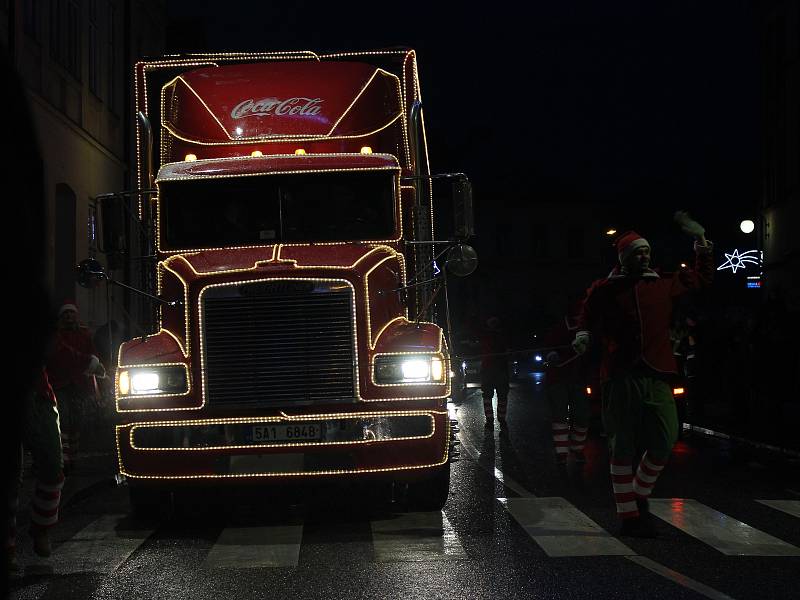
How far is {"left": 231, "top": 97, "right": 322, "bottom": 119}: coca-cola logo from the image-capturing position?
37.5 feet

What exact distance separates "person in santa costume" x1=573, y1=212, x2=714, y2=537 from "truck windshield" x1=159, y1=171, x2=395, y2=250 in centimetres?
239

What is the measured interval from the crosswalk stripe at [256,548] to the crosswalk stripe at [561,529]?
1608mm

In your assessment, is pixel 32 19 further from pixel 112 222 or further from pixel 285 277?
pixel 285 277

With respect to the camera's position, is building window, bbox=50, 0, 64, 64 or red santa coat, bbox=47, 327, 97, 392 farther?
building window, bbox=50, 0, 64, 64

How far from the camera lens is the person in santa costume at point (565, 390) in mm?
14000

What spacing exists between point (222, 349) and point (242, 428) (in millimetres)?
614

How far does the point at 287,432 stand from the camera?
946 cm

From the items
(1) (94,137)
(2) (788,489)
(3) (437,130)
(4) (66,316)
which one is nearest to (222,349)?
(4) (66,316)

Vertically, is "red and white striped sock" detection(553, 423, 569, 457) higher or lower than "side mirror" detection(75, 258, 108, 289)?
lower

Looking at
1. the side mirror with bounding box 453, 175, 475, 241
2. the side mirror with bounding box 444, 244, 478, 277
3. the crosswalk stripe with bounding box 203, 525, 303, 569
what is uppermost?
the side mirror with bounding box 453, 175, 475, 241

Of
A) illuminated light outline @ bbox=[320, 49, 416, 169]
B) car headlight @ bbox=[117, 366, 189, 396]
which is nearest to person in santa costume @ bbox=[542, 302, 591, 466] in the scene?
illuminated light outline @ bbox=[320, 49, 416, 169]

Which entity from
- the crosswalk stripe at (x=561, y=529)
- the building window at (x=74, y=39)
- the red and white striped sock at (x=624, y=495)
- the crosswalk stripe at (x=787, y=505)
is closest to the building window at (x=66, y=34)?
the building window at (x=74, y=39)

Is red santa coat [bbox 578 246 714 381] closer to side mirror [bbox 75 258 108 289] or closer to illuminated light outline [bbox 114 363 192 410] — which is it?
illuminated light outline [bbox 114 363 192 410]

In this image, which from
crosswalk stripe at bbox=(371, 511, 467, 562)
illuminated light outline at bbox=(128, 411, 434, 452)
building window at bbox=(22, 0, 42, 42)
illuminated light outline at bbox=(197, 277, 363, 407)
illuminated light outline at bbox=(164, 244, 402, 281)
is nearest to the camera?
crosswalk stripe at bbox=(371, 511, 467, 562)
